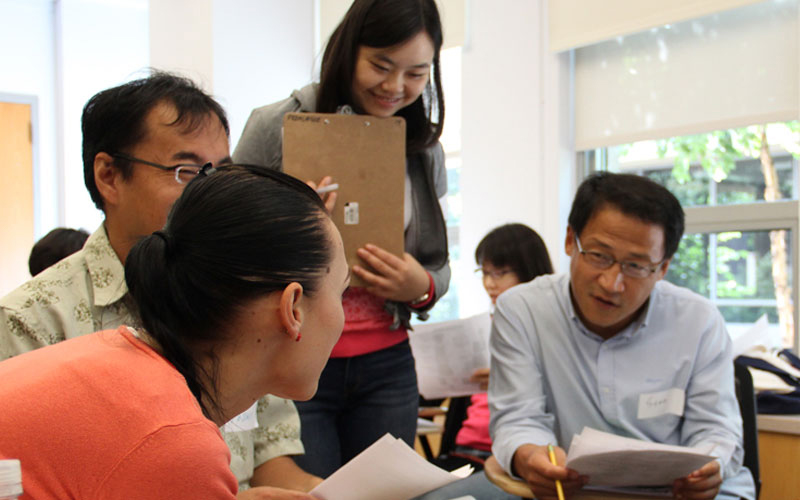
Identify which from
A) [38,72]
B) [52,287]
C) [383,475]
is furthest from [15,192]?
[383,475]

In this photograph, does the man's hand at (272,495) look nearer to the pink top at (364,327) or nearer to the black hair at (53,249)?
the pink top at (364,327)

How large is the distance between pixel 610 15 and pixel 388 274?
2318 millimetres

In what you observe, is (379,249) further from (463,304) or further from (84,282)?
(463,304)

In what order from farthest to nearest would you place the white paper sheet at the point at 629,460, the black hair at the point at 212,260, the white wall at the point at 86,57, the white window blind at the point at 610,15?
the white wall at the point at 86,57
the white window blind at the point at 610,15
the white paper sheet at the point at 629,460
the black hair at the point at 212,260

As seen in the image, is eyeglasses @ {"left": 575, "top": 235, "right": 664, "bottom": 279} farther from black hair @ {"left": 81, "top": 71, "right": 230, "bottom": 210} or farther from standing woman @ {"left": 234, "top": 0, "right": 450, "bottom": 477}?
black hair @ {"left": 81, "top": 71, "right": 230, "bottom": 210}

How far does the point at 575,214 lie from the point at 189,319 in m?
1.29

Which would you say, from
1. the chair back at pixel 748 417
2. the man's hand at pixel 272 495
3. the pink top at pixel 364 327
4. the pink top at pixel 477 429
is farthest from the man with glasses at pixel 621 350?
A: the man's hand at pixel 272 495

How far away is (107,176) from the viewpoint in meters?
1.28

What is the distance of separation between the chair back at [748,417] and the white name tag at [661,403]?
33cm

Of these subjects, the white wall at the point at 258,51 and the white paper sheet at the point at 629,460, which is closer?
the white paper sheet at the point at 629,460

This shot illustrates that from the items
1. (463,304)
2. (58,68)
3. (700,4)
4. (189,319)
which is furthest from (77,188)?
(189,319)

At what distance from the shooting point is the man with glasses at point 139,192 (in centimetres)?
119

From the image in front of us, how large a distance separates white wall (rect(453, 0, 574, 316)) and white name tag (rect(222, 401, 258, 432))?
8.27 ft

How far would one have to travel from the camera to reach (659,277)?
6.06ft
